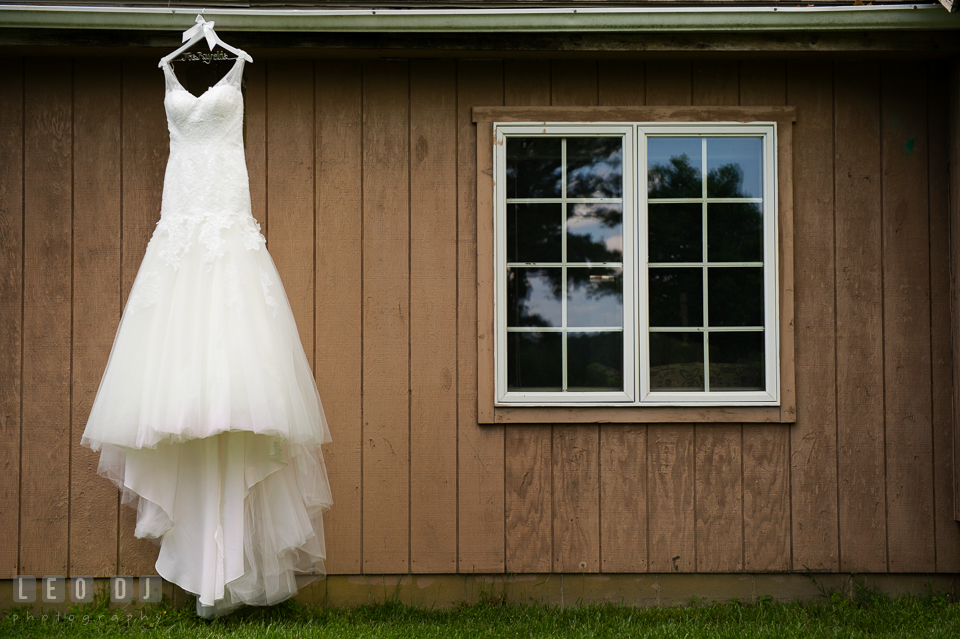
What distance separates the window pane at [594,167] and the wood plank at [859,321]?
1.06 meters

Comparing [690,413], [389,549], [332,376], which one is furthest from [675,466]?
[332,376]

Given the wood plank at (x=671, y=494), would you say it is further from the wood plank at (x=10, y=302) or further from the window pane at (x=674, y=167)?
the wood plank at (x=10, y=302)

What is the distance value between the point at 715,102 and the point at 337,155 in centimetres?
184

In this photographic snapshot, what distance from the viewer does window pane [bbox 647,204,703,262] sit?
3.34 m

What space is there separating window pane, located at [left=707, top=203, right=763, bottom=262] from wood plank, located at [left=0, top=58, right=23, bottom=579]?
10.8 feet

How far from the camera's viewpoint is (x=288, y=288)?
129 inches

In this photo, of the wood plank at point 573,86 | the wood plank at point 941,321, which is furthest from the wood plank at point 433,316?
the wood plank at point 941,321

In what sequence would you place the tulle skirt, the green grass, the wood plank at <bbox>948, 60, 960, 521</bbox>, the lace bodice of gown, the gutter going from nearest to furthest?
the tulle skirt < the lace bodice of gown < the green grass < the gutter < the wood plank at <bbox>948, 60, 960, 521</bbox>

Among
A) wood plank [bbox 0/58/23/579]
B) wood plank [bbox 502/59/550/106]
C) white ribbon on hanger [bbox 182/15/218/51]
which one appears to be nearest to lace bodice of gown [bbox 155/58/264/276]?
white ribbon on hanger [bbox 182/15/218/51]

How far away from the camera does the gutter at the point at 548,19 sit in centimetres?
302

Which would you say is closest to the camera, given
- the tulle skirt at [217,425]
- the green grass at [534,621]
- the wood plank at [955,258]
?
the tulle skirt at [217,425]

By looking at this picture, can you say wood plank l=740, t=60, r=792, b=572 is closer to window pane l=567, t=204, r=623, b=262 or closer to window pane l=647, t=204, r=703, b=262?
window pane l=647, t=204, r=703, b=262

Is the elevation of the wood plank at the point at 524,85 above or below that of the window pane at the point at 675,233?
above

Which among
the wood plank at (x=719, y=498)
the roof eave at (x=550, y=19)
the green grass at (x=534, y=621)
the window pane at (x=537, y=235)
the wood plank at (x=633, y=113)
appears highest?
the roof eave at (x=550, y=19)
